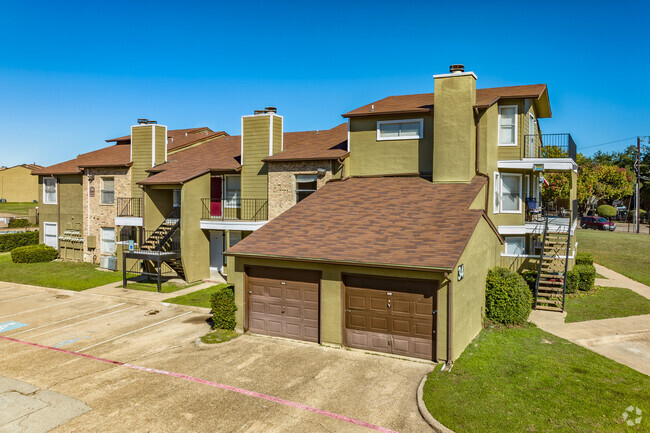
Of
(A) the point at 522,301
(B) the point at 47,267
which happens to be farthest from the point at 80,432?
(B) the point at 47,267

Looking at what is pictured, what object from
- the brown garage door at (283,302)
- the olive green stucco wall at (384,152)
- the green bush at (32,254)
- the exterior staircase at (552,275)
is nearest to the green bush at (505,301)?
the exterior staircase at (552,275)

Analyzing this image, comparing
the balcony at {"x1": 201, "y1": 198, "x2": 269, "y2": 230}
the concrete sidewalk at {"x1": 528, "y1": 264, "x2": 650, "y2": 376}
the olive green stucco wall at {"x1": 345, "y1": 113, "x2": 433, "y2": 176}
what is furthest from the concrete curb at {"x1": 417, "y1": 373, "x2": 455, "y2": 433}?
the balcony at {"x1": 201, "y1": 198, "x2": 269, "y2": 230}

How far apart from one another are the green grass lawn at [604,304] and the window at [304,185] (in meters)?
12.7

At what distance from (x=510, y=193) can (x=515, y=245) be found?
2698mm

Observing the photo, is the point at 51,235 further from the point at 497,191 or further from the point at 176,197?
the point at 497,191

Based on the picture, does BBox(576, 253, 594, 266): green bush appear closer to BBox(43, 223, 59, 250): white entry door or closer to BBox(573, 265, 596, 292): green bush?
BBox(573, 265, 596, 292): green bush

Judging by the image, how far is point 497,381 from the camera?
37.2 ft

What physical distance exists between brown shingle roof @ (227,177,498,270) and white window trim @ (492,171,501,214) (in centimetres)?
189

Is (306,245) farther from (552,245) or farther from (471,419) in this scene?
(552,245)

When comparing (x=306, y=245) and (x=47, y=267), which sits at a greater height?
(x=306, y=245)

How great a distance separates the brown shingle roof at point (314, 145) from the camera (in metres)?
22.2

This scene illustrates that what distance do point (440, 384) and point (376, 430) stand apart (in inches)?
106

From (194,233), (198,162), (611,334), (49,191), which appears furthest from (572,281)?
(49,191)

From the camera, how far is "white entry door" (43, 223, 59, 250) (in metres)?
32.2
